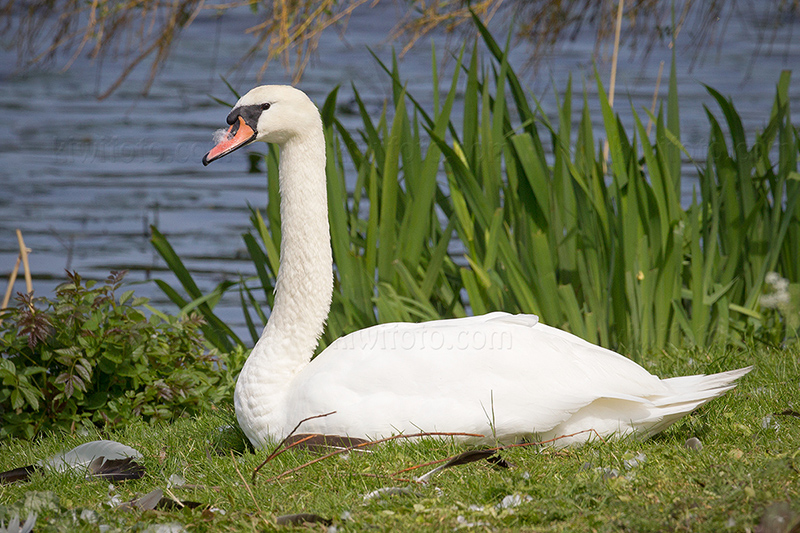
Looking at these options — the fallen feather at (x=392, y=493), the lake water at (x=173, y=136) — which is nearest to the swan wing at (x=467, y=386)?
the fallen feather at (x=392, y=493)

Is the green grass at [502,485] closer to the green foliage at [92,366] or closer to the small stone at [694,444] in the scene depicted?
the small stone at [694,444]

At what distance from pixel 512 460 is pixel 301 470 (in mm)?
753

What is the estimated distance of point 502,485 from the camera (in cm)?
265

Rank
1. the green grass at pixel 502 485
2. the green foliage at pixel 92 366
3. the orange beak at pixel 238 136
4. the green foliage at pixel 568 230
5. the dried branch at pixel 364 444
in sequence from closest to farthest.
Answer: the green grass at pixel 502 485 < the dried branch at pixel 364 444 < the orange beak at pixel 238 136 < the green foliage at pixel 92 366 < the green foliage at pixel 568 230

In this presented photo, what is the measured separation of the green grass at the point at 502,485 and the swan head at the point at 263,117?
1.28m

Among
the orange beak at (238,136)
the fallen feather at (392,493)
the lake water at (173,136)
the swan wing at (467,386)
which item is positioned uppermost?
the orange beak at (238,136)

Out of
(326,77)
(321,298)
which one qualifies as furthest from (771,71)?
(321,298)

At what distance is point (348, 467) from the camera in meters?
2.98

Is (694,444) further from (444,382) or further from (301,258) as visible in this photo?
(301,258)

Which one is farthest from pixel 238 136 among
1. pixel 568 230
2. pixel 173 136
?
pixel 173 136

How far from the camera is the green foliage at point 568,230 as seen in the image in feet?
15.1

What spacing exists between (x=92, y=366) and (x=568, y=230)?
2.64 m

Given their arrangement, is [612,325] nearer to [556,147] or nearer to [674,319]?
[674,319]

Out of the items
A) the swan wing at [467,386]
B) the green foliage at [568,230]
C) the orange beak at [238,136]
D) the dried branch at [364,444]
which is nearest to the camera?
the dried branch at [364,444]
